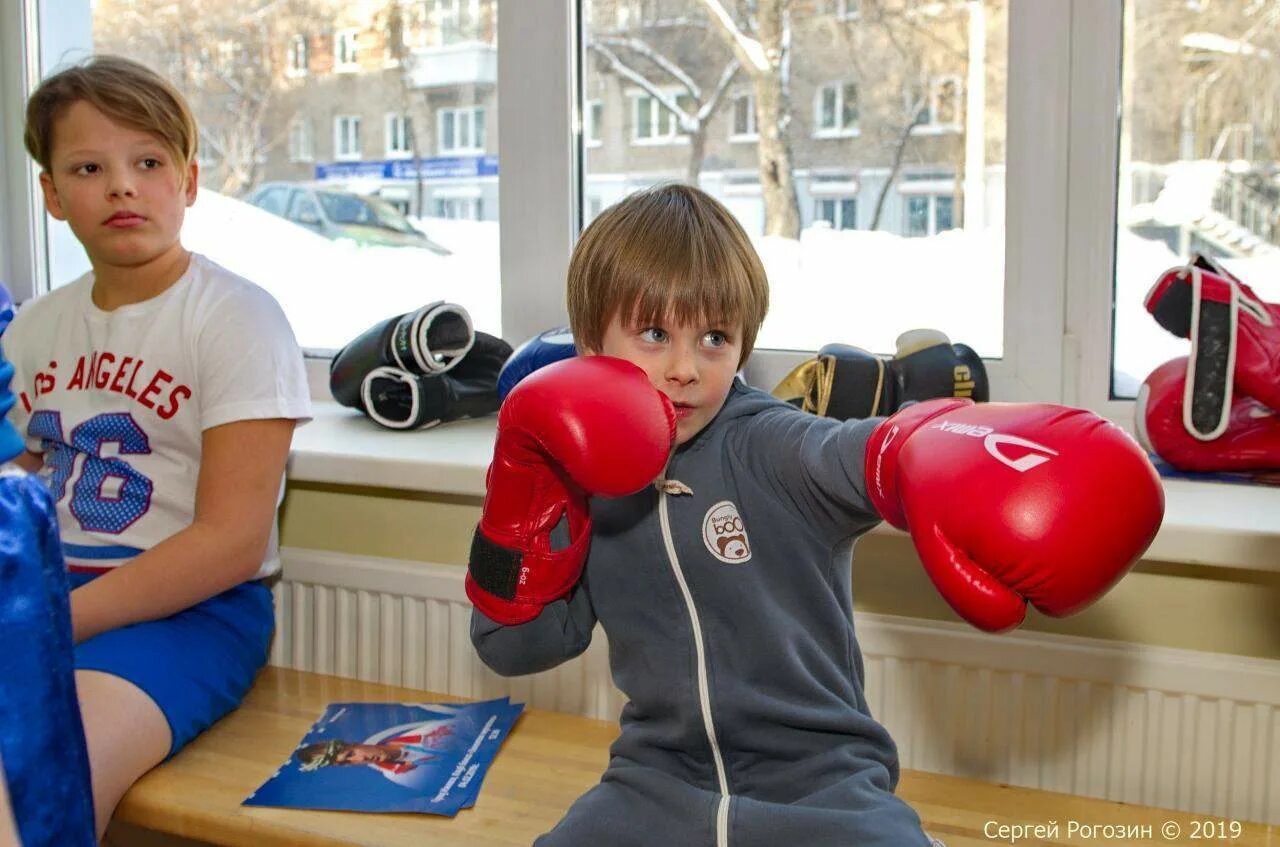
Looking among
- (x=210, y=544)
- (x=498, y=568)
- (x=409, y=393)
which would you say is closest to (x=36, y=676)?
(x=498, y=568)

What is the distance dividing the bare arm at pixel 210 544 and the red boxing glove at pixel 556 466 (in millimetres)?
514

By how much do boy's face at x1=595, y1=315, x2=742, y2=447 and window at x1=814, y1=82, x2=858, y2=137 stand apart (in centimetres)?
76

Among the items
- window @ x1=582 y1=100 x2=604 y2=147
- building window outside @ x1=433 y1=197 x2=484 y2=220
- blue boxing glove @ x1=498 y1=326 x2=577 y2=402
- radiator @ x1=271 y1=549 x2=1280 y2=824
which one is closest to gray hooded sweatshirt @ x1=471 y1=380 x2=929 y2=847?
radiator @ x1=271 y1=549 x2=1280 y2=824

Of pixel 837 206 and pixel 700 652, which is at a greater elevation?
pixel 837 206

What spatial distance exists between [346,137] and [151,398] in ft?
2.47

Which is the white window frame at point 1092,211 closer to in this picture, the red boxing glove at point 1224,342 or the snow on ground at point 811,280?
the snow on ground at point 811,280

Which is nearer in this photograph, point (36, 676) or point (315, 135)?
point (36, 676)

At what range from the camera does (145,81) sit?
1598 millimetres

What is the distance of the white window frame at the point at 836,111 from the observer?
178 centimetres

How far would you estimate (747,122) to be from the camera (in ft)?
6.07

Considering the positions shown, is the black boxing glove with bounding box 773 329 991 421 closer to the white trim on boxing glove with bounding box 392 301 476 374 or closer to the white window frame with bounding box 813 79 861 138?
the white window frame with bounding box 813 79 861 138

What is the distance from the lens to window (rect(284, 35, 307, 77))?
221cm

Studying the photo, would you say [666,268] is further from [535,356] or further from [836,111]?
[836,111]

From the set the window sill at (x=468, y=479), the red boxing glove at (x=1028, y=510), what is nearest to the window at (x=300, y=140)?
the window sill at (x=468, y=479)
